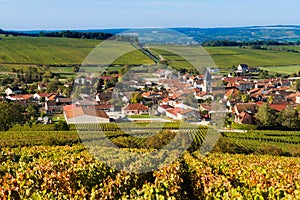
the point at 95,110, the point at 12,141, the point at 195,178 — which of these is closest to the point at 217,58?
the point at 95,110

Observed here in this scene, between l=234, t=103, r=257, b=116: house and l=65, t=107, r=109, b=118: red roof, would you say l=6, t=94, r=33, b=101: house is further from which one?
l=234, t=103, r=257, b=116: house

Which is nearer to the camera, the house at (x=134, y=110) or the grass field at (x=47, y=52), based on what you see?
the house at (x=134, y=110)

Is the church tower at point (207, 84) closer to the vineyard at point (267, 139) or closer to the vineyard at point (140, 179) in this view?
the vineyard at point (267, 139)

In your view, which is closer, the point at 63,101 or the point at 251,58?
the point at 63,101

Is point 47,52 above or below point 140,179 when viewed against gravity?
below

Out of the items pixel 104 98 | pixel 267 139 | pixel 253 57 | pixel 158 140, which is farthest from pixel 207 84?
pixel 253 57

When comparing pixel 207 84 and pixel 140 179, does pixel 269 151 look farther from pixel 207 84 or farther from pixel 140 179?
pixel 207 84

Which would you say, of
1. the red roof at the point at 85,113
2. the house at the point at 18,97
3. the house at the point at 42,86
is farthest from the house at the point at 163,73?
the red roof at the point at 85,113
